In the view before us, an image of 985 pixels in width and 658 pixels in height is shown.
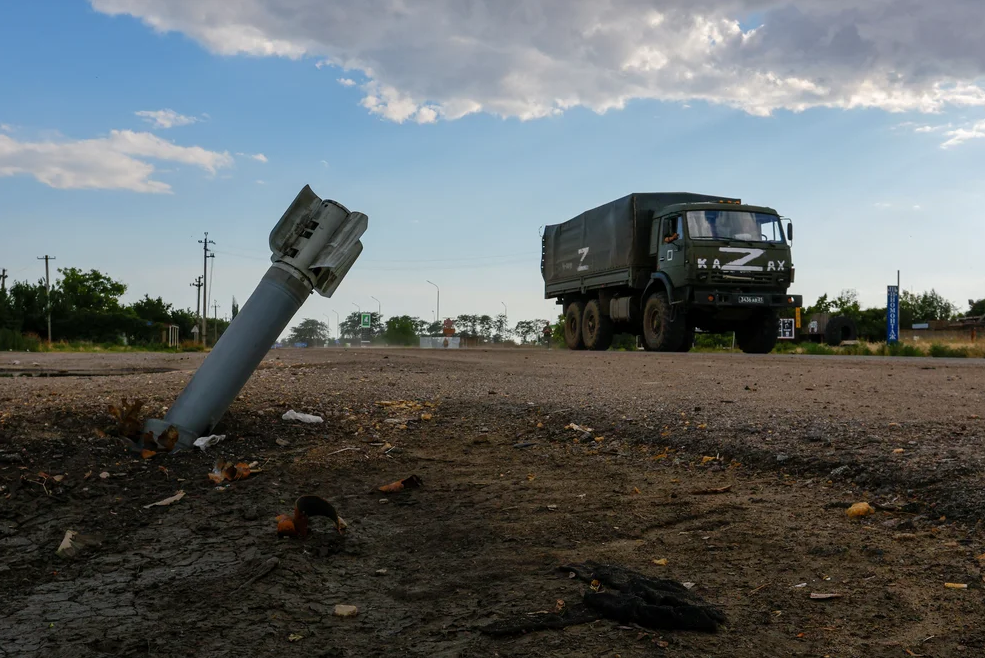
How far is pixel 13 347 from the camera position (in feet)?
92.1

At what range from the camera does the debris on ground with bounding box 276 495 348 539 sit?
8.88 feet

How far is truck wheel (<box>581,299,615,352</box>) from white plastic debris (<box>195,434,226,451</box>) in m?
16.1

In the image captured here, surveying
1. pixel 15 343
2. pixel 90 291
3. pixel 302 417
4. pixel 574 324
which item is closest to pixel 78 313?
pixel 90 291

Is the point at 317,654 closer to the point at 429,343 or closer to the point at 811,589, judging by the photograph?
the point at 811,589

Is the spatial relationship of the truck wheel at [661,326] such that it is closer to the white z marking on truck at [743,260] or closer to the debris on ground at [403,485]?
the white z marking on truck at [743,260]

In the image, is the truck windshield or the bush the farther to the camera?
the bush

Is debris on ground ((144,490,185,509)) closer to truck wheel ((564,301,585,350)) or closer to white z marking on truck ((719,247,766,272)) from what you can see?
white z marking on truck ((719,247,766,272))

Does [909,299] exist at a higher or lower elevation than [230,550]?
higher

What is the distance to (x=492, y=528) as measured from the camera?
2770 mm

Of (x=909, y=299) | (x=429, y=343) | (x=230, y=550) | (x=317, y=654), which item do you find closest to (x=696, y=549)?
(x=317, y=654)

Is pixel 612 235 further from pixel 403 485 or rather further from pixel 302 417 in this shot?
pixel 403 485

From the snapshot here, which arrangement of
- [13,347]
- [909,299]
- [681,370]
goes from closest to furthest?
1. [681,370]
2. [13,347]
3. [909,299]

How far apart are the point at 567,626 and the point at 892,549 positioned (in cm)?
117

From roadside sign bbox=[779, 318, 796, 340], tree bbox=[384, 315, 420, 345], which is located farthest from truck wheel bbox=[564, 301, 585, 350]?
tree bbox=[384, 315, 420, 345]
